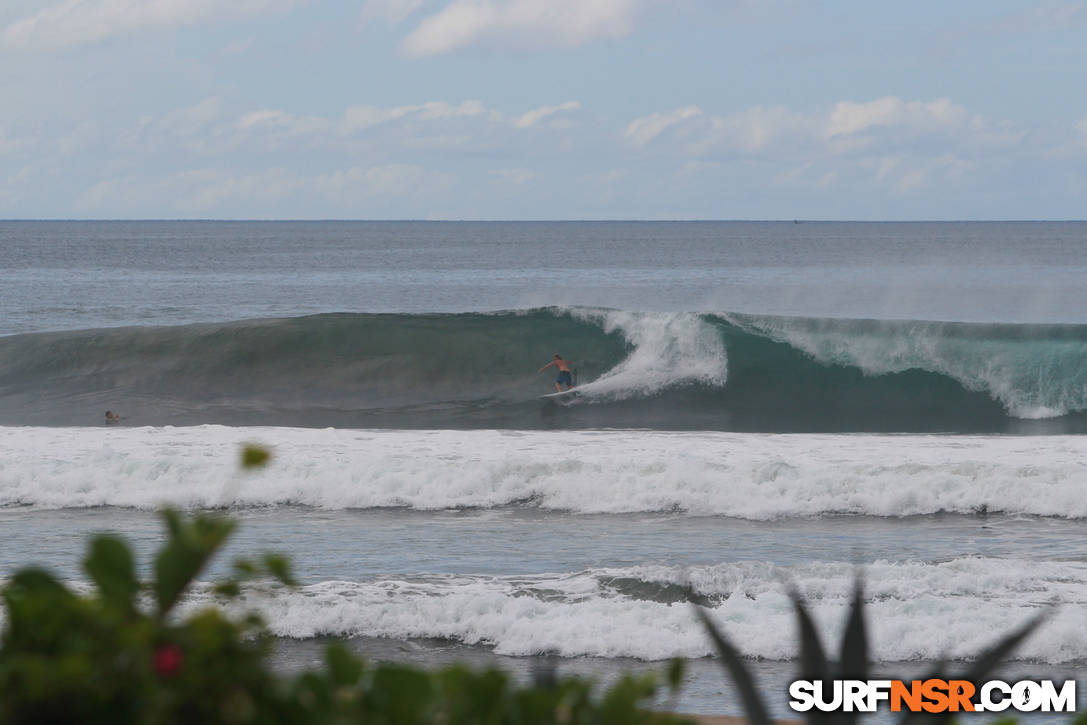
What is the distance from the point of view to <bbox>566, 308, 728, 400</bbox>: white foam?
22156 millimetres

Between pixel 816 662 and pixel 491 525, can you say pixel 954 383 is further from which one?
pixel 816 662

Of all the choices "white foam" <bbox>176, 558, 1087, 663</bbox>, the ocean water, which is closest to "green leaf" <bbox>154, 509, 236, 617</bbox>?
the ocean water

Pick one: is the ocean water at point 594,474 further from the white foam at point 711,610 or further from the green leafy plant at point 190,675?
the green leafy plant at point 190,675

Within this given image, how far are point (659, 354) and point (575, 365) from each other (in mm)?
1739

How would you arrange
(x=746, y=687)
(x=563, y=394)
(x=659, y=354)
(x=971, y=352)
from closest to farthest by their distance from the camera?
(x=746, y=687) < (x=563, y=394) < (x=971, y=352) < (x=659, y=354)

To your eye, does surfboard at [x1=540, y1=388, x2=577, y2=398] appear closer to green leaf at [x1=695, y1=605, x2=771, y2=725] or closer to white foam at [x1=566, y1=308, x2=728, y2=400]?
white foam at [x1=566, y1=308, x2=728, y2=400]

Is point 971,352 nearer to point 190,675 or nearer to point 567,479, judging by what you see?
point 567,479

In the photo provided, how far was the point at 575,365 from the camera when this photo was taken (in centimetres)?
2389

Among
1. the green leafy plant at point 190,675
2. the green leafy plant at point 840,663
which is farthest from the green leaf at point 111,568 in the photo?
the green leafy plant at point 840,663

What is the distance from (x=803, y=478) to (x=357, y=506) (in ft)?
15.2

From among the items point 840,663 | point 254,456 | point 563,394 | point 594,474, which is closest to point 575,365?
point 563,394

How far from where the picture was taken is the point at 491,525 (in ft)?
36.0

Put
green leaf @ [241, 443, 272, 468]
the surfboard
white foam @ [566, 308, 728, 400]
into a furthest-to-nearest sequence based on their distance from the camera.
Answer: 1. white foam @ [566, 308, 728, 400]
2. the surfboard
3. green leaf @ [241, 443, 272, 468]

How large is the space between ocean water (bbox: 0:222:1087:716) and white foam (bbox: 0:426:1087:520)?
42 millimetres
